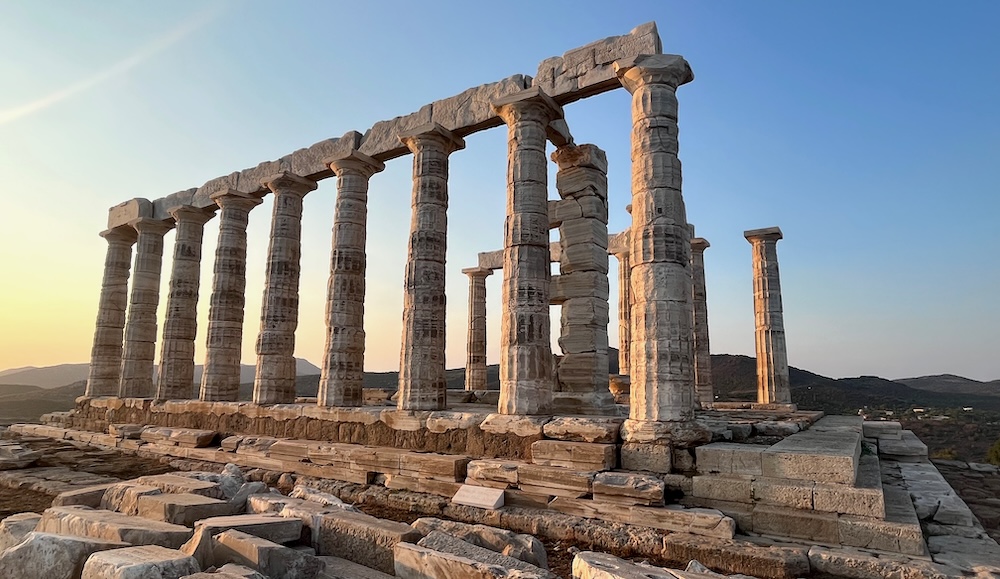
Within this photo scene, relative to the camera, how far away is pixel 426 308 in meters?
13.2

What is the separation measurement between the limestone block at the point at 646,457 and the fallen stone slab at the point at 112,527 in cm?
636

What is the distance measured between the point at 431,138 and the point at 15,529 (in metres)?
10.6

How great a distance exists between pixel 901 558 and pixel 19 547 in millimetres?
9314

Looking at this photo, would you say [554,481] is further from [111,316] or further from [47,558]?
[111,316]

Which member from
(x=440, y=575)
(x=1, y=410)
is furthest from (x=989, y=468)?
(x=1, y=410)

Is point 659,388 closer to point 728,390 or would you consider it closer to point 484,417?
point 484,417

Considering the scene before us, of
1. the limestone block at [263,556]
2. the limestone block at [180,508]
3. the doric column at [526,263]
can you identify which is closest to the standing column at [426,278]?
the doric column at [526,263]

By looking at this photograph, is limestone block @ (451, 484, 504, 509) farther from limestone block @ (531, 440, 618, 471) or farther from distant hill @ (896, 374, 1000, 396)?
distant hill @ (896, 374, 1000, 396)

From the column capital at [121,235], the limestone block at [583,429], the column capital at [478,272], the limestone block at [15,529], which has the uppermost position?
the column capital at [121,235]

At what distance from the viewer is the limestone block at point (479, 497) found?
941 cm

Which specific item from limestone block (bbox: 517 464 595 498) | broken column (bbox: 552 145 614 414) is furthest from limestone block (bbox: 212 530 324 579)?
broken column (bbox: 552 145 614 414)

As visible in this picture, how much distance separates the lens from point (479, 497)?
31.7ft

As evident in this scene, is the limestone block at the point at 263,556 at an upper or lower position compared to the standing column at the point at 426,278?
lower

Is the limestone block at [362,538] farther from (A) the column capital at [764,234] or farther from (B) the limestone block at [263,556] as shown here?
(A) the column capital at [764,234]
